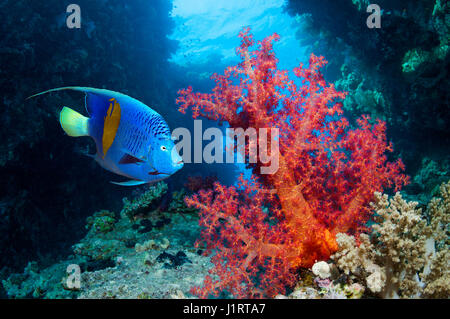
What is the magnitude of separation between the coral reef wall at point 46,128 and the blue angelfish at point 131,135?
493cm

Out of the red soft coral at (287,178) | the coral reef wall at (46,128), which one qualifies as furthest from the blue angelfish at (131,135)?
the coral reef wall at (46,128)

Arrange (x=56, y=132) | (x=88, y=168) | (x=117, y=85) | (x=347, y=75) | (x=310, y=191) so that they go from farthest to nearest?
(x=347, y=75), (x=117, y=85), (x=88, y=168), (x=56, y=132), (x=310, y=191)

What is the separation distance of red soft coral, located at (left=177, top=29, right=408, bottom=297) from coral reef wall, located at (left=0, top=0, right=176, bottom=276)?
4454 mm

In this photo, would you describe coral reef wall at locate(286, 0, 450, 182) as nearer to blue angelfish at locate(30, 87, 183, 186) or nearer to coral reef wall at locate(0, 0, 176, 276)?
blue angelfish at locate(30, 87, 183, 186)

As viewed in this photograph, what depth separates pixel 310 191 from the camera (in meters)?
3.22

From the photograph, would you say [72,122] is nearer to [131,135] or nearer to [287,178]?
[131,135]

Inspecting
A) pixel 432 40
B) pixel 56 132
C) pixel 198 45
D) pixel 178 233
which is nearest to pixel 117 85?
pixel 56 132

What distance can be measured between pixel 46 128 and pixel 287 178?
779cm

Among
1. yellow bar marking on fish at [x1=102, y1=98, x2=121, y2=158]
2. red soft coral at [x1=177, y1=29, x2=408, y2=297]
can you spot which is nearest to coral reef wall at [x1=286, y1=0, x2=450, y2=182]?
red soft coral at [x1=177, y1=29, x2=408, y2=297]

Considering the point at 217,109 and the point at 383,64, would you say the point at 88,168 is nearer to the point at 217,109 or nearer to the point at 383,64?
the point at 217,109

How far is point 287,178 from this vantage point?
3045 mm

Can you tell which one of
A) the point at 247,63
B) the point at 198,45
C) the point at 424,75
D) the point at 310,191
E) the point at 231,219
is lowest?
the point at 231,219

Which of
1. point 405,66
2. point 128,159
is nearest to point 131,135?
point 128,159

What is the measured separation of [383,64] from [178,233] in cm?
841
